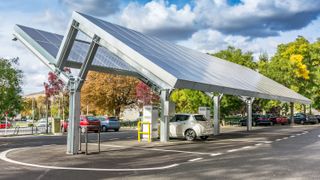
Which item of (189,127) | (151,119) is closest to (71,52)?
(151,119)

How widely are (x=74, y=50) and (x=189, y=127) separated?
306 inches

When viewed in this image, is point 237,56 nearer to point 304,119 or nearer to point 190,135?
point 304,119

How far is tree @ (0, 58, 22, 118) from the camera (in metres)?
34.5

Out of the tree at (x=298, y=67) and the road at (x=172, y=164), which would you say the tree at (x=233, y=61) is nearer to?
the tree at (x=298, y=67)

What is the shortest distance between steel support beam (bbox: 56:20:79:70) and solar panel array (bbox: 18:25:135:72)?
2618mm

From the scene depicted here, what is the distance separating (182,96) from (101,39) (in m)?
33.3

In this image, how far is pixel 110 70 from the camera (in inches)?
989

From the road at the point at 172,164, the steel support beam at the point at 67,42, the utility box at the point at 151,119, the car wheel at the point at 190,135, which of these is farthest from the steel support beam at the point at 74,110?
the car wheel at the point at 190,135

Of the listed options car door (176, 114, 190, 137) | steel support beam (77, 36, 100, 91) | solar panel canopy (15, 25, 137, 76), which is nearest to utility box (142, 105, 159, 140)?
car door (176, 114, 190, 137)

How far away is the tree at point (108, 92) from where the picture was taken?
58.5 metres

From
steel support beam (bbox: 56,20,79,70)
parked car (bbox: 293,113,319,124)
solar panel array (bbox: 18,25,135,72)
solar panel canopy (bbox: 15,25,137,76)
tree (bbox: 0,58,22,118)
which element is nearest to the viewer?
steel support beam (bbox: 56,20,79,70)

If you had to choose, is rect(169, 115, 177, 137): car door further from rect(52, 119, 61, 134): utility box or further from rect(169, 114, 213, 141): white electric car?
rect(52, 119, 61, 134): utility box

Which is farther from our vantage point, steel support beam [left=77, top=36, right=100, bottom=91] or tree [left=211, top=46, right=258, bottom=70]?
tree [left=211, top=46, right=258, bottom=70]

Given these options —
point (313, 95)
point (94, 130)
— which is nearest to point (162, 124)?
point (94, 130)
